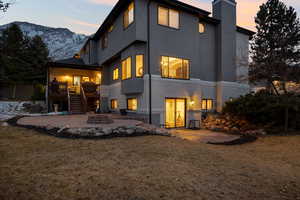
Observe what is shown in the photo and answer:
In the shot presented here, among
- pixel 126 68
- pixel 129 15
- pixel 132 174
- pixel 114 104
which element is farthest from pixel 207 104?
pixel 132 174

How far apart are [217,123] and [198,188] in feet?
32.9

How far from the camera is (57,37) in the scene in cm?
9300

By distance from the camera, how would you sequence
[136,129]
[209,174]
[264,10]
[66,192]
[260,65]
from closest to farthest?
[66,192] < [209,174] < [136,129] < [260,65] < [264,10]

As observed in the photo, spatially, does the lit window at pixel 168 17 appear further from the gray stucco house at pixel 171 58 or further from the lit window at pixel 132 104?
the lit window at pixel 132 104

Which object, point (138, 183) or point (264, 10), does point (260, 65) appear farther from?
point (138, 183)

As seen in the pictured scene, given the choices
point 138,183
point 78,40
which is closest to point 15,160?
point 138,183

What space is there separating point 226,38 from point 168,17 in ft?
21.7

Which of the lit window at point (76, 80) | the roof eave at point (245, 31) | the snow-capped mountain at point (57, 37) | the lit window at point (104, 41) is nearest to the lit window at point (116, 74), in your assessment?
the lit window at point (104, 41)

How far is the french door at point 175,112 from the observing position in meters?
11.4

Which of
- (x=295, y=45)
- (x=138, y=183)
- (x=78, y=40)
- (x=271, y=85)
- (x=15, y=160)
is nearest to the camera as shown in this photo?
(x=138, y=183)

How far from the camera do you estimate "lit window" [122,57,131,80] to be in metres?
11.6

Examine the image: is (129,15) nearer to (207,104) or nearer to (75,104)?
(75,104)

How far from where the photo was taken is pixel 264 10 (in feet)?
52.8

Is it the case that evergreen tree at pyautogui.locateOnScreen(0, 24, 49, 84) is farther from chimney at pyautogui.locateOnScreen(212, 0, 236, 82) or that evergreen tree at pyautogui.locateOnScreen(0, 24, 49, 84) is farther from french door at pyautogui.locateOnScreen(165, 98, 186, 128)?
chimney at pyautogui.locateOnScreen(212, 0, 236, 82)
